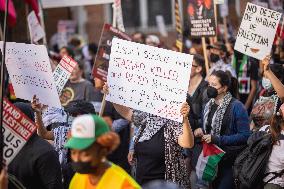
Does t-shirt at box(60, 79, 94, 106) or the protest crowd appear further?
t-shirt at box(60, 79, 94, 106)

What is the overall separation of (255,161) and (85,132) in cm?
245

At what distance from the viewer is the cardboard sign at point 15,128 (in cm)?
486

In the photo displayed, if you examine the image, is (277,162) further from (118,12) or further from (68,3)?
(68,3)

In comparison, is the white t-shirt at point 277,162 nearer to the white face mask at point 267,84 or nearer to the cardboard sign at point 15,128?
the white face mask at point 267,84

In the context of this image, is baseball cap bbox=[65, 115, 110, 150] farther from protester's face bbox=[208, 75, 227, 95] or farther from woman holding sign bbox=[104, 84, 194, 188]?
protester's face bbox=[208, 75, 227, 95]

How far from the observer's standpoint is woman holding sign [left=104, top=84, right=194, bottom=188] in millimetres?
6090

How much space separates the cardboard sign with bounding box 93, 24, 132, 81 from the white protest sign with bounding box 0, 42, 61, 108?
1.22 m

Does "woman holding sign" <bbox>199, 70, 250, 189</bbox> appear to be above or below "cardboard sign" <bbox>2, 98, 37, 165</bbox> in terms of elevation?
below

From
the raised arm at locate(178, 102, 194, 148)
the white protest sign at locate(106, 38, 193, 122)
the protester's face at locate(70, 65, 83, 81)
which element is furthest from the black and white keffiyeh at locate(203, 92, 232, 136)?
the protester's face at locate(70, 65, 83, 81)

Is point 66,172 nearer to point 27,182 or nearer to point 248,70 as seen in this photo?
point 27,182

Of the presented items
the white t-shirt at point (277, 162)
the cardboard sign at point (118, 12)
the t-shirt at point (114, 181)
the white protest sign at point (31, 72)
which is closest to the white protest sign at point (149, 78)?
the white protest sign at point (31, 72)

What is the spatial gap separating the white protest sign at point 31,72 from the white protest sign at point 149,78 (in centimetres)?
54

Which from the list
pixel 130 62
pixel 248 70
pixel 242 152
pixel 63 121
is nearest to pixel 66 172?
pixel 63 121

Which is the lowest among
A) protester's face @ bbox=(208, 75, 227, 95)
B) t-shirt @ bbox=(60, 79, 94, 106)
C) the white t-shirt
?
the white t-shirt
